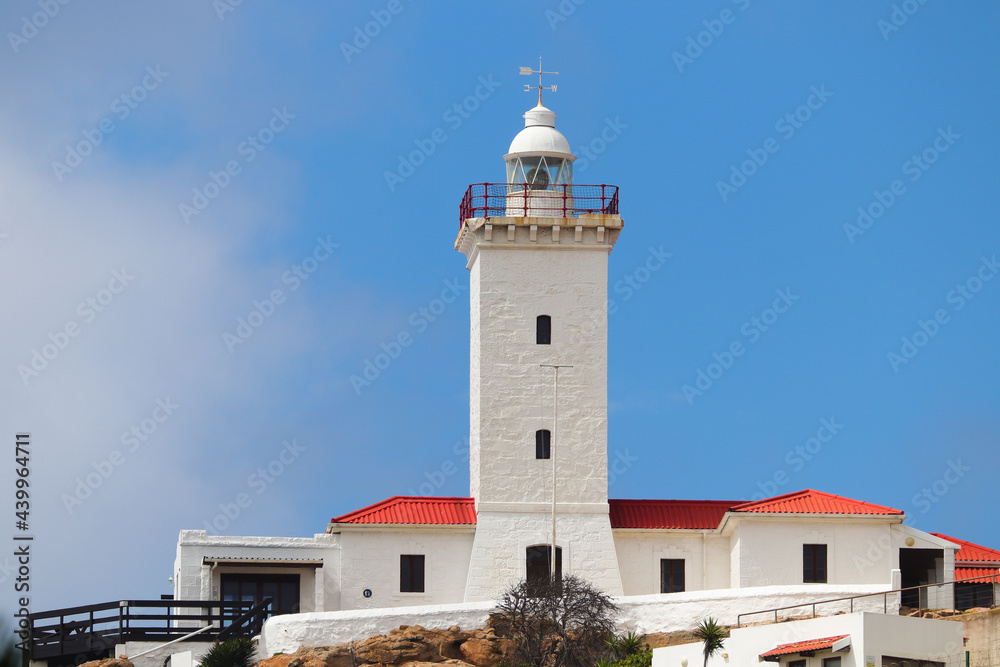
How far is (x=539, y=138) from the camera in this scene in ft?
154

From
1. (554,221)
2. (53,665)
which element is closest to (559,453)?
(554,221)

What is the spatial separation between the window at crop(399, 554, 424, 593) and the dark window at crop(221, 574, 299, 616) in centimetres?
248

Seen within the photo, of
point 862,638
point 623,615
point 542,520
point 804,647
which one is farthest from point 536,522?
point 862,638

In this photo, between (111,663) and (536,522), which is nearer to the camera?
(111,663)

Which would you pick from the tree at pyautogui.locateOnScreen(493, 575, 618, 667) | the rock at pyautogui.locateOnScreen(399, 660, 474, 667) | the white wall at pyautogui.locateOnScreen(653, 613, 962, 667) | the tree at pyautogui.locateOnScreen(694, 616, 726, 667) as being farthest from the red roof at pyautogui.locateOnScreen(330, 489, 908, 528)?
the white wall at pyautogui.locateOnScreen(653, 613, 962, 667)

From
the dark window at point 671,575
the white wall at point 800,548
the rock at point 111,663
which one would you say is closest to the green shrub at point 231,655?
the rock at point 111,663

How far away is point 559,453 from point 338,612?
7.13 m

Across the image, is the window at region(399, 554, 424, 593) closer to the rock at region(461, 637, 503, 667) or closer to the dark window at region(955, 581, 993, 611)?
the rock at region(461, 637, 503, 667)

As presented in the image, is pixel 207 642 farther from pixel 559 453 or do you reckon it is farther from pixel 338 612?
pixel 559 453

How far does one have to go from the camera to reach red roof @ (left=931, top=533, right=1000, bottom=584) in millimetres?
45500

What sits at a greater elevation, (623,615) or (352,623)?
(623,615)

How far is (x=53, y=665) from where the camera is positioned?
40.4 m

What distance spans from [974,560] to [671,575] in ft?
24.7

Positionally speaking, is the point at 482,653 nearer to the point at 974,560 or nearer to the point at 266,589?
the point at 266,589
